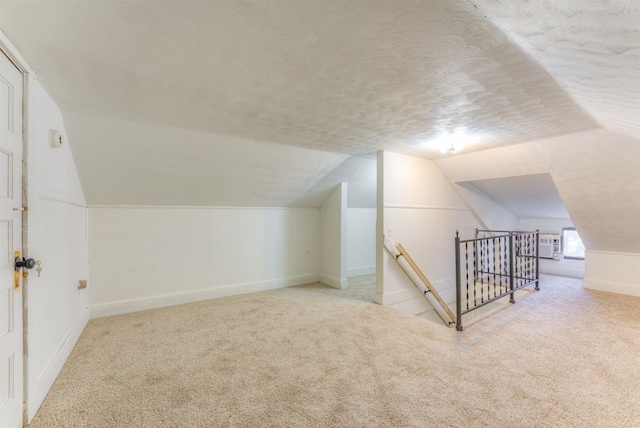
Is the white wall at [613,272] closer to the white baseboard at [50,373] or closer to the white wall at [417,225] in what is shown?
the white wall at [417,225]

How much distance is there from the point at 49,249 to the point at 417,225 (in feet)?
12.6

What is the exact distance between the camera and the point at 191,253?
11.9 feet

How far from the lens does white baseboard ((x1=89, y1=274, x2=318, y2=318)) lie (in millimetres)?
3107

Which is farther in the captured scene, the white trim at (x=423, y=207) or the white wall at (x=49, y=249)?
the white trim at (x=423, y=207)

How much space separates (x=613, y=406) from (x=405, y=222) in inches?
96.7

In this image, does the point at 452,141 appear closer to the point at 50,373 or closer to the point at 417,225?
the point at 417,225

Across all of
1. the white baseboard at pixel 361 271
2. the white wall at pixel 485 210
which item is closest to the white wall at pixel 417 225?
the white wall at pixel 485 210

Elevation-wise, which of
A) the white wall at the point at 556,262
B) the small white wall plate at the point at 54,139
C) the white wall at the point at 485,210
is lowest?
the white wall at the point at 556,262

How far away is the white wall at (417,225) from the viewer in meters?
3.59

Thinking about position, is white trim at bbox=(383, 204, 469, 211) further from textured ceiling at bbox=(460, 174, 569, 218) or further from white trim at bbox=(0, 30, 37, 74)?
white trim at bbox=(0, 30, 37, 74)

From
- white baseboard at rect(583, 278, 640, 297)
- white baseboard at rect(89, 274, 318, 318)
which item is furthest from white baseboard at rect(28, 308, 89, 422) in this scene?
white baseboard at rect(583, 278, 640, 297)

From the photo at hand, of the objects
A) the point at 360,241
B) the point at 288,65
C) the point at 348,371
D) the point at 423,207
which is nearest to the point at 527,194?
the point at 423,207

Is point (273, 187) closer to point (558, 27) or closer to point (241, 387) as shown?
point (241, 387)

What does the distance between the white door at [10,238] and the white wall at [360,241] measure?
4.22 meters
